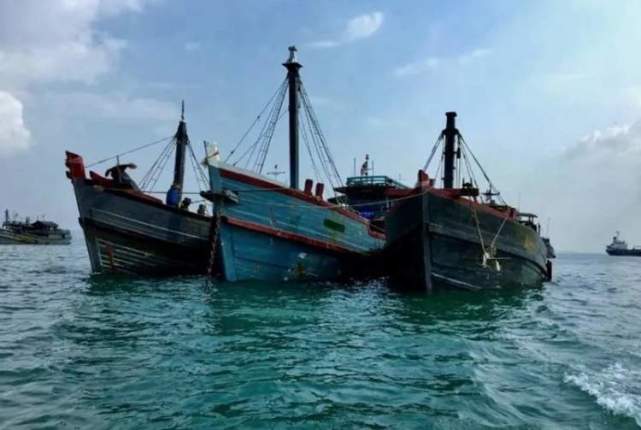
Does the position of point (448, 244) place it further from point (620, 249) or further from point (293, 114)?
point (620, 249)

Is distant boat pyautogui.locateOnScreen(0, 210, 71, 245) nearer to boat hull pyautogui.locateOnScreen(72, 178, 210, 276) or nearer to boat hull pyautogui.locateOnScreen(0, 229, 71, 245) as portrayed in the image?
boat hull pyautogui.locateOnScreen(0, 229, 71, 245)

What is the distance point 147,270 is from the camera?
19141 millimetres

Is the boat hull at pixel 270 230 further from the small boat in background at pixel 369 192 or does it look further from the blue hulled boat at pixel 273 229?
the small boat in background at pixel 369 192

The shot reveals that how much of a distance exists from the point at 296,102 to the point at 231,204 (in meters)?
6.04

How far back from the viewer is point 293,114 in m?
19.5

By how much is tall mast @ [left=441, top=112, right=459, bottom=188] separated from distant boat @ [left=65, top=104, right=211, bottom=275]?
9951 millimetres

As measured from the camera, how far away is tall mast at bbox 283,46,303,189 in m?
19.3

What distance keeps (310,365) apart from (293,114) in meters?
14.2

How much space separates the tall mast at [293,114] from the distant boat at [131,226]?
4187 mm

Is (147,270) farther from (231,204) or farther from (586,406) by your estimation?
(586,406)

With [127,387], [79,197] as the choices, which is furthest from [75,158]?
[127,387]

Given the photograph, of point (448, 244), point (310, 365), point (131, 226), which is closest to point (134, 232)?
point (131, 226)

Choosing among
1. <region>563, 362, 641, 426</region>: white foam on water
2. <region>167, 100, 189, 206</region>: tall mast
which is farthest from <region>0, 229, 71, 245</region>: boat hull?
<region>563, 362, 641, 426</region>: white foam on water

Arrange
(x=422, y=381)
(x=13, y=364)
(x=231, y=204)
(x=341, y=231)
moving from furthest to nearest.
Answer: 1. (x=341, y=231)
2. (x=231, y=204)
3. (x=13, y=364)
4. (x=422, y=381)
